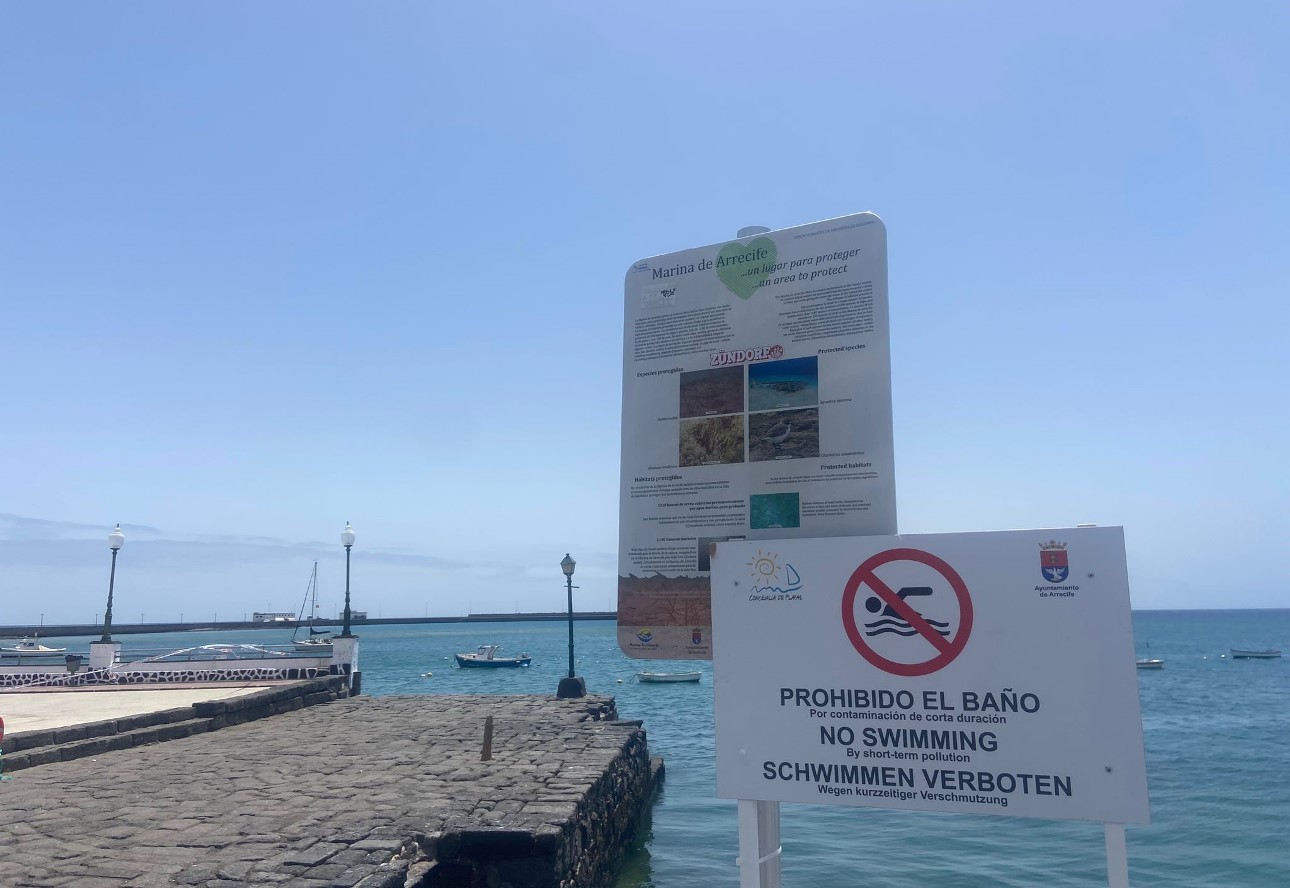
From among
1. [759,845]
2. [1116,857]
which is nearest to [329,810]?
[759,845]

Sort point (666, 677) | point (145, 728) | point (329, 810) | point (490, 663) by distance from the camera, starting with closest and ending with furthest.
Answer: point (329, 810)
point (145, 728)
point (666, 677)
point (490, 663)

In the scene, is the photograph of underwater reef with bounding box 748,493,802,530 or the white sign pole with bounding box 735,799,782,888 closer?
the white sign pole with bounding box 735,799,782,888

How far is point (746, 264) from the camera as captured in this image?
440cm

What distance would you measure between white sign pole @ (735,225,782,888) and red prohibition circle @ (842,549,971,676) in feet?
2.80

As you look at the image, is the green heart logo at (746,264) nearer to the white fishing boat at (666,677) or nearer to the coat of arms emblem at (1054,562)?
the coat of arms emblem at (1054,562)

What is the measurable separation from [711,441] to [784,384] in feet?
1.49

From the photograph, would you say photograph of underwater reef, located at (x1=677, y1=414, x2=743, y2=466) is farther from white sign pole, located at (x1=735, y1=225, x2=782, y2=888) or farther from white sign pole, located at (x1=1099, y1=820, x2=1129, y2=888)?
Result: white sign pole, located at (x1=1099, y1=820, x2=1129, y2=888)

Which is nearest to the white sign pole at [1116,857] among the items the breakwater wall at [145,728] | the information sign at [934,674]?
the information sign at [934,674]

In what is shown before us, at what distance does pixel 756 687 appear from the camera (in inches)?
149

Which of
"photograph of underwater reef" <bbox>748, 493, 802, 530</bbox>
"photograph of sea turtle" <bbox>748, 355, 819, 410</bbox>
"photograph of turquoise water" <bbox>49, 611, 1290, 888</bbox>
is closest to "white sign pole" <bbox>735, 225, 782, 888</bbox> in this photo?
"photograph of underwater reef" <bbox>748, 493, 802, 530</bbox>

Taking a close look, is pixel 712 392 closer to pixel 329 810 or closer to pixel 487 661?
pixel 329 810

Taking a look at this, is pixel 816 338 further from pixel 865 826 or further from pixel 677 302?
pixel 865 826

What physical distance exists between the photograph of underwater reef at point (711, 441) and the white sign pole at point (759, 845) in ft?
5.16

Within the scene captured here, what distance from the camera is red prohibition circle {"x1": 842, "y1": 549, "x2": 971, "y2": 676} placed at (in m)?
3.49
